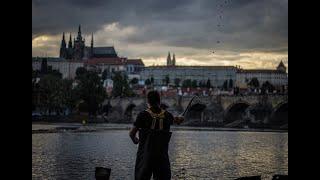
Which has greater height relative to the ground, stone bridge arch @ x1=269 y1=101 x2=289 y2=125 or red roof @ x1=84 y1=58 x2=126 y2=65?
red roof @ x1=84 y1=58 x2=126 y2=65

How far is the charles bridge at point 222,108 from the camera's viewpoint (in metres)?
77.1

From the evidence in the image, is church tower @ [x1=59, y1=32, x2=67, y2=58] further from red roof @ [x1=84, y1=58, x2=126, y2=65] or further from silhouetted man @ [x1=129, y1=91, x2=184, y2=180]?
silhouetted man @ [x1=129, y1=91, x2=184, y2=180]

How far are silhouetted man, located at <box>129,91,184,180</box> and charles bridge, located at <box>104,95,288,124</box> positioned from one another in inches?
2648

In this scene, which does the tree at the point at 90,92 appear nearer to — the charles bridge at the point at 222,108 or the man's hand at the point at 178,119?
the charles bridge at the point at 222,108

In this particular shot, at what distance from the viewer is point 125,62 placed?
169 m

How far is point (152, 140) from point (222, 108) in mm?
78659

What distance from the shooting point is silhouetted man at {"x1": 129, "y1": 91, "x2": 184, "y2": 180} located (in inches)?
192

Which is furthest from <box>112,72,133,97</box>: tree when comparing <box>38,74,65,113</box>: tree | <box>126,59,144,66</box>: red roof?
<box>126,59,144,66</box>: red roof

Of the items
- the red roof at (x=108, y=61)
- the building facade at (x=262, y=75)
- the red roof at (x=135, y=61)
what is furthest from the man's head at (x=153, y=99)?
the red roof at (x=135, y=61)

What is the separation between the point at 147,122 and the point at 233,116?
80.7 metres

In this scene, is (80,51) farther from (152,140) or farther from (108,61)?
(152,140)

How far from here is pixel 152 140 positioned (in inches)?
192
